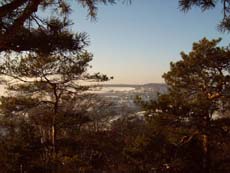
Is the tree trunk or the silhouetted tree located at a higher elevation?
the silhouetted tree

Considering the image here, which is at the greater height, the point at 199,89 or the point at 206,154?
the point at 199,89

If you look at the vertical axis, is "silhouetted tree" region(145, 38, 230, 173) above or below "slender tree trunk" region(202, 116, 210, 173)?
above

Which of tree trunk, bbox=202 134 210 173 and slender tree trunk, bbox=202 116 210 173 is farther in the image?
tree trunk, bbox=202 134 210 173

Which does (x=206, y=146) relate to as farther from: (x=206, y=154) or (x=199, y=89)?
(x=199, y=89)

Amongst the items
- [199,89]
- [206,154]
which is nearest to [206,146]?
[206,154]

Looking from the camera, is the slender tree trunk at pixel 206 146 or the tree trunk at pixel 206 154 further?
the tree trunk at pixel 206 154

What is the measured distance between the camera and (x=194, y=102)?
44.2ft

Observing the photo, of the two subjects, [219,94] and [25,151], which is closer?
[219,94]

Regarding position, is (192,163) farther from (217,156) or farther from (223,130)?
(223,130)

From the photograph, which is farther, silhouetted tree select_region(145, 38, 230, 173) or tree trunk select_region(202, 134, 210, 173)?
tree trunk select_region(202, 134, 210, 173)

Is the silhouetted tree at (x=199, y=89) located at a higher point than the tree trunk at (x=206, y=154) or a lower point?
higher

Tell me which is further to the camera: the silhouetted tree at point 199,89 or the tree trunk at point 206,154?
the tree trunk at point 206,154

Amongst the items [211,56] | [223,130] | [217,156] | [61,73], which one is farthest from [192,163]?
[61,73]

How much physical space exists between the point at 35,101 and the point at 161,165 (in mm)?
5876
